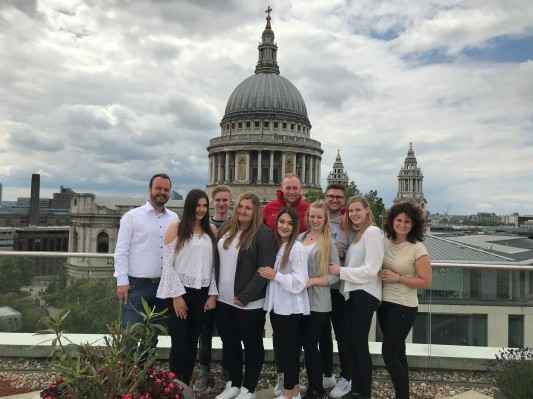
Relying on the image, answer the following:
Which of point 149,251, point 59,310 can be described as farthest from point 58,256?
point 149,251

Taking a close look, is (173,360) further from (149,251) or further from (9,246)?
(9,246)

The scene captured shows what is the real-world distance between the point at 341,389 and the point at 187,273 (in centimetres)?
238

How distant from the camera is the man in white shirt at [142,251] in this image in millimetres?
5664

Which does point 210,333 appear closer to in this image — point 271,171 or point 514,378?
point 514,378

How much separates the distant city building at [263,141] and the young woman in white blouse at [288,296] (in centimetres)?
6609

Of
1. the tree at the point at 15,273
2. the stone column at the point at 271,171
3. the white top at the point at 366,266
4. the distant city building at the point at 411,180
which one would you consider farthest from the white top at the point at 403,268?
the distant city building at the point at 411,180

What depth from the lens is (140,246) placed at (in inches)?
225

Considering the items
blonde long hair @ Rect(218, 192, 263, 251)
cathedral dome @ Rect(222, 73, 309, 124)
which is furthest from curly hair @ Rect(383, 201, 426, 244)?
cathedral dome @ Rect(222, 73, 309, 124)

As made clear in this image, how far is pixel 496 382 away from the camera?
5.08 m

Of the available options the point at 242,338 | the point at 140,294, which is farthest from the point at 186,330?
the point at 140,294

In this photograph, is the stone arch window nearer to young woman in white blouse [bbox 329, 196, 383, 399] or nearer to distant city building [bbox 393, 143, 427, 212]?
young woman in white blouse [bbox 329, 196, 383, 399]

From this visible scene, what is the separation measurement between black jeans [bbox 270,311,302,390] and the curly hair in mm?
1513

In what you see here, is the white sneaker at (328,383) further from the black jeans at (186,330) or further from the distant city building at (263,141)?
the distant city building at (263,141)

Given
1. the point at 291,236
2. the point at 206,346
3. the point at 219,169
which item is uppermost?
the point at 219,169
